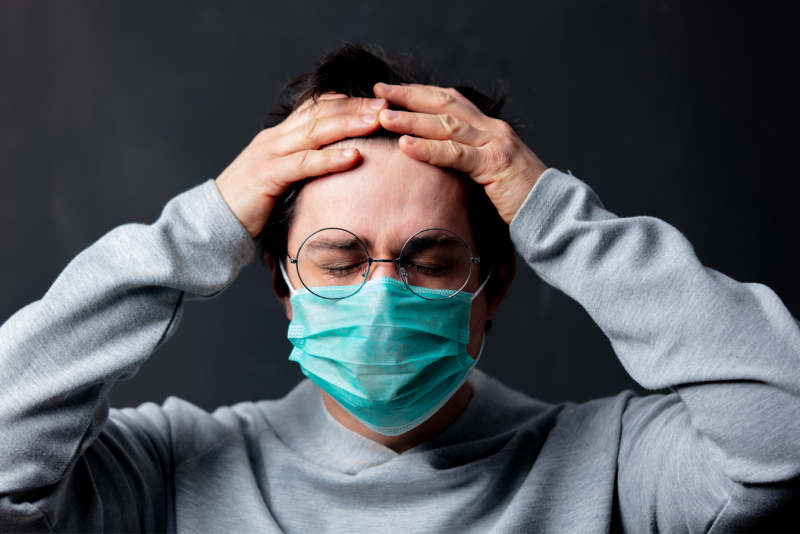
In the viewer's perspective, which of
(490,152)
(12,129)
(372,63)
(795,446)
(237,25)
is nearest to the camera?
(795,446)

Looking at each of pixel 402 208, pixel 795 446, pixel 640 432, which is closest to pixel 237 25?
pixel 402 208

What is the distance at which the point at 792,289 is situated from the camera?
2.50 m

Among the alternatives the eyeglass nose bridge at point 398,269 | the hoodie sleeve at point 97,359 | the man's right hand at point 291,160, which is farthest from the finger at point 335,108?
the eyeglass nose bridge at point 398,269

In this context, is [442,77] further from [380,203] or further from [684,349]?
[684,349]

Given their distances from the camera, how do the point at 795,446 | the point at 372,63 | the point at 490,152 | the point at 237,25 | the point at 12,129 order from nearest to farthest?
the point at 795,446 → the point at 490,152 → the point at 372,63 → the point at 12,129 → the point at 237,25

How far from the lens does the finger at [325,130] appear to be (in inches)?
61.6

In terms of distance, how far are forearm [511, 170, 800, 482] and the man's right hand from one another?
459mm

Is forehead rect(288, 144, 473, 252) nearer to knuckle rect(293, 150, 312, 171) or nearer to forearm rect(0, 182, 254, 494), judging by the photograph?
knuckle rect(293, 150, 312, 171)

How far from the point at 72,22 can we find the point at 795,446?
8.33 feet

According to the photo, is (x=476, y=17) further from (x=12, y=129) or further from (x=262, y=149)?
(x=12, y=129)

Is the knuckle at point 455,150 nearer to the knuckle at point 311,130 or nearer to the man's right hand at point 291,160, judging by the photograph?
the man's right hand at point 291,160

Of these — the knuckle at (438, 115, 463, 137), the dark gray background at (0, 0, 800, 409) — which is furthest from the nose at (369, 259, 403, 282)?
the dark gray background at (0, 0, 800, 409)

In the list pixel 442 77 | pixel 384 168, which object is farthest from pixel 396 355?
pixel 442 77

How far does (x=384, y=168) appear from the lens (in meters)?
1.56
